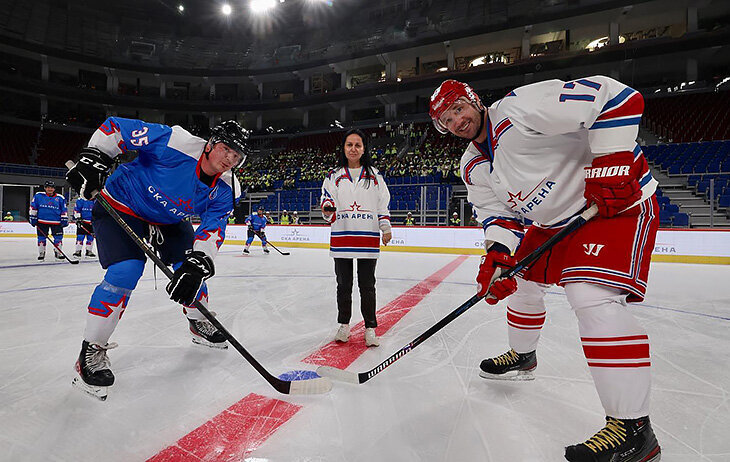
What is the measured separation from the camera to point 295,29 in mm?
24062

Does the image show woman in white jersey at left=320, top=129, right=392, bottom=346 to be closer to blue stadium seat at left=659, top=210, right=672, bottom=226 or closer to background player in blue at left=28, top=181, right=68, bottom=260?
background player in blue at left=28, top=181, right=68, bottom=260

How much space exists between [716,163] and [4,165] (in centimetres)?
2894

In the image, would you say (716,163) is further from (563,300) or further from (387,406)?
(387,406)

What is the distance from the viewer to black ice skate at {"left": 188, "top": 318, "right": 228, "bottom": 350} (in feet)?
6.99

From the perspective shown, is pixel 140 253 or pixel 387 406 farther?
pixel 140 253

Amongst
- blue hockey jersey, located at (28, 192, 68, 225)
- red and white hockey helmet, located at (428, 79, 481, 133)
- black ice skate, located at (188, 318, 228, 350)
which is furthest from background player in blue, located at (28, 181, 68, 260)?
red and white hockey helmet, located at (428, 79, 481, 133)

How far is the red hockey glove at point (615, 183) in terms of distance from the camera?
3.66ft

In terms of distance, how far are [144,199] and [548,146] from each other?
6.25ft

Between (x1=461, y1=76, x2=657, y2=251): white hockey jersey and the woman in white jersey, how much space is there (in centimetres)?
79

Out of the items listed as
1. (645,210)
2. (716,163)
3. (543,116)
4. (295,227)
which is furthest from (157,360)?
(716,163)

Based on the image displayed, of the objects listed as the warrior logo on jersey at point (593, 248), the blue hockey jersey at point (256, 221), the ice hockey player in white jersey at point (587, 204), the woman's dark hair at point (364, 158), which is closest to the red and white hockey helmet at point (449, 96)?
the ice hockey player in white jersey at point (587, 204)

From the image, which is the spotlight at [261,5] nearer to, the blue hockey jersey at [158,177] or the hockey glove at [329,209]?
the hockey glove at [329,209]

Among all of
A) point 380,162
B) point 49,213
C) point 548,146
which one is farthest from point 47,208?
point 380,162

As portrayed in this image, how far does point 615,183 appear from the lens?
112 centimetres
